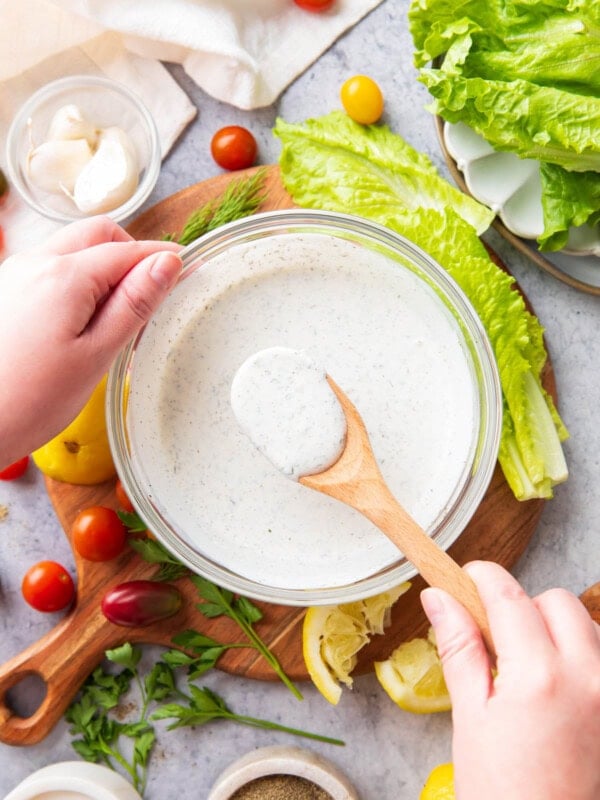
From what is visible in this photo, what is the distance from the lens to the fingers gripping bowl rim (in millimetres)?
1730

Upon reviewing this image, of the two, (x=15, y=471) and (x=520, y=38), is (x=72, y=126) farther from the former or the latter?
(x=520, y=38)

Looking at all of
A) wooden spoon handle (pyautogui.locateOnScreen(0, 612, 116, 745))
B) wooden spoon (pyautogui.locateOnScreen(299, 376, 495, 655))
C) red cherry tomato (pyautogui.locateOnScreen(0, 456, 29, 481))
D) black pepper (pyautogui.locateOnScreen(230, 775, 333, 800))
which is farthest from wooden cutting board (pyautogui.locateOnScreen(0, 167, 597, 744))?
wooden spoon (pyautogui.locateOnScreen(299, 376, 495, 655))

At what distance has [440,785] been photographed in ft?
5.90

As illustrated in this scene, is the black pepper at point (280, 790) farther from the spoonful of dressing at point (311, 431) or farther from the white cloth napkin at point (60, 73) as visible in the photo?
the white cloth napkin at point (60, 73)

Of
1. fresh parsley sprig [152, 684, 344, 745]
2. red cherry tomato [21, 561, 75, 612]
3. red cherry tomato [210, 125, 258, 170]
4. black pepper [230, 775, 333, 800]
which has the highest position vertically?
red cherry tomato [210, 125, 258, 170]

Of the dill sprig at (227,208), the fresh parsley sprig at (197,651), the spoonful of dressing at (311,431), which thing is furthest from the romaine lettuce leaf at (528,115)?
the fresh parsley sprig at (197,651)

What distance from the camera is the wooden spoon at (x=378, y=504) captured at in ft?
4.55

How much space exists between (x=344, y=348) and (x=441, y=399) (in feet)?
0.75

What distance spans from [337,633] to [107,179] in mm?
1124

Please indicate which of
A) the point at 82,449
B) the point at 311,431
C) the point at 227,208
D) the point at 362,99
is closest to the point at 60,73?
the point at 227,208

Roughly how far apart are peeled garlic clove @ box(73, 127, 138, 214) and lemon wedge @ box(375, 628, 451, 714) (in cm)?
118

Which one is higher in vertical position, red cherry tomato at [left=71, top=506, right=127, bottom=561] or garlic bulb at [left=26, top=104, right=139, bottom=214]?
garlic bulb at [left=26, top=104, right=139, bottom=214]

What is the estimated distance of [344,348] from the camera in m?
1.78

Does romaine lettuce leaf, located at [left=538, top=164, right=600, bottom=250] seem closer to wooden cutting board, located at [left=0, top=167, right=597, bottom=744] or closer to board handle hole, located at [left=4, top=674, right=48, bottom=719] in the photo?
wooden cutting board, located at [left=0, top=167, right=597, bottom=744]
